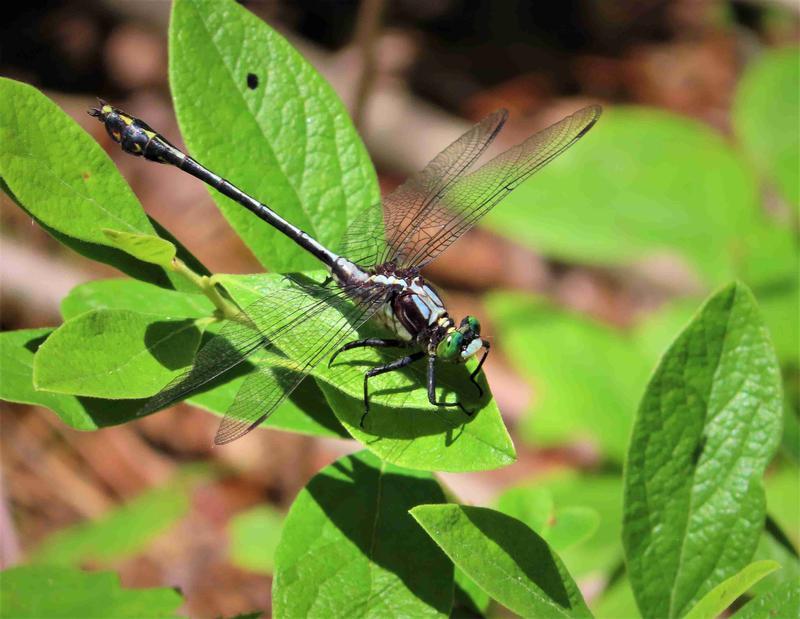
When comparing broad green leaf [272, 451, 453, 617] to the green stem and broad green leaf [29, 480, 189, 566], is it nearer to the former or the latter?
the green stem

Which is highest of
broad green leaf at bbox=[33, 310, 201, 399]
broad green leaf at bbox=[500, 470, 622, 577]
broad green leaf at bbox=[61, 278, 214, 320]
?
broad green leaf at bbox=[33, 310, 201, 399]

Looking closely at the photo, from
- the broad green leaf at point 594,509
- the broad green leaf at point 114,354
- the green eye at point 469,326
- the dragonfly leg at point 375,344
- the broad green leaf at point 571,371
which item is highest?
the broad green leaf at point 114,354

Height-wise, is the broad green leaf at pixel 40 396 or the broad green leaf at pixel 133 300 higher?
the broad green leaf at pixel 133 300

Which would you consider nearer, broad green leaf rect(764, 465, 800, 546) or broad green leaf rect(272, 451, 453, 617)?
broad green leaf rect(272, 451, 453, 617)

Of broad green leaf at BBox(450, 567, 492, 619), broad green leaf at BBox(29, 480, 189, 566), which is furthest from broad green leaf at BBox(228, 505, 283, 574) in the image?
broad green leaf at BBox(450, 567, 492, 619)

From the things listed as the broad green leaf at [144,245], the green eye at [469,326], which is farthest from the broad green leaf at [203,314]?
the green eye at [469,326]

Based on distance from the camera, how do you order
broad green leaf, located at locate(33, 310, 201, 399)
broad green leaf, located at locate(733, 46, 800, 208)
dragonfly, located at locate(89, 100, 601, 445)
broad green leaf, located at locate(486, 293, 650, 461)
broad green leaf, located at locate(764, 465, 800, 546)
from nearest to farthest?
broad green leaf, located at locate(33, 310, 201, 399) < dragonfly, located at locate(89, 100, 601, 445) < broad green leaf, located at locate(764, 465, 800, 546) < broad green leaf, located at locate(486, 293, 650, 461) < broad green leaf, located at locate(733, 46, 800, 208)

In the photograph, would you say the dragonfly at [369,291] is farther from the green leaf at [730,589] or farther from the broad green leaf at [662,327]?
the broad green leaf at [662,327]

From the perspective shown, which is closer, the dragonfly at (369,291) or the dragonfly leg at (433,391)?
the dragonfly leg at (433,391)
